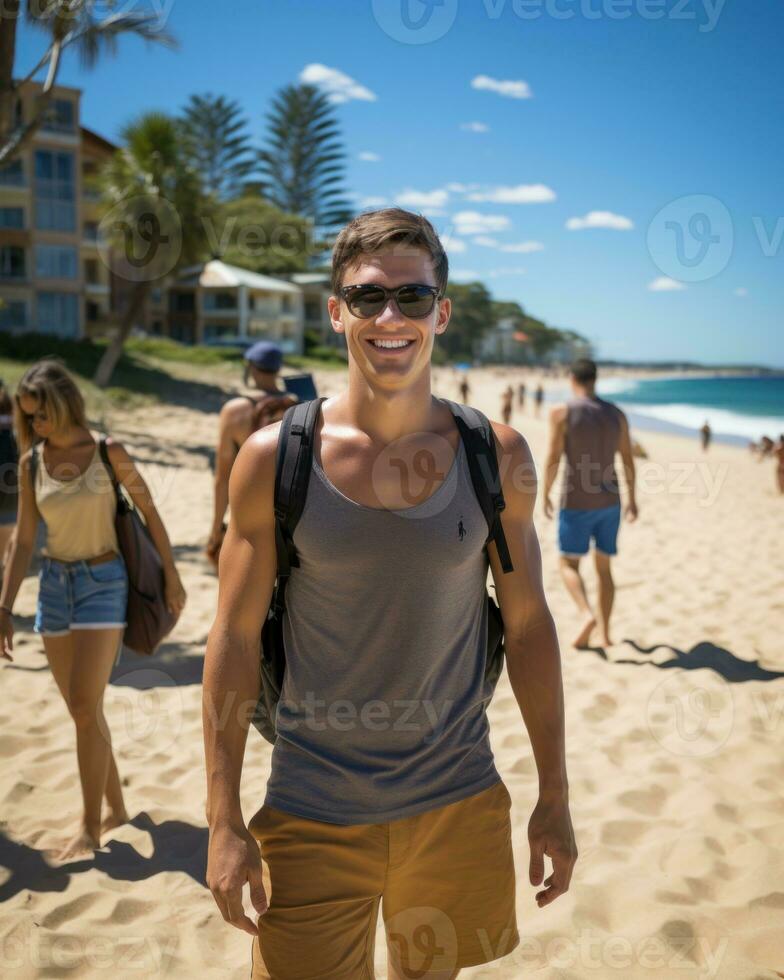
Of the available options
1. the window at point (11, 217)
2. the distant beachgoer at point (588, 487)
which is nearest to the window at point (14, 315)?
the window at point (11, 217)

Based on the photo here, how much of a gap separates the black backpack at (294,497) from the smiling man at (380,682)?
0.08ft

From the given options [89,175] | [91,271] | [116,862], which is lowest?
[116,862]

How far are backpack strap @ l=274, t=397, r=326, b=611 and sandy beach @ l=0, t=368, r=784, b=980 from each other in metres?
1.65

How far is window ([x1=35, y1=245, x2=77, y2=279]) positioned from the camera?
28734 millimetres

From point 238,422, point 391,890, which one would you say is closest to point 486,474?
point 391,890

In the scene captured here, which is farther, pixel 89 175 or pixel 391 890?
pixel 89 175

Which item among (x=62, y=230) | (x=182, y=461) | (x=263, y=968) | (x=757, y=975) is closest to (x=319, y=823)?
(x=263, y=968)

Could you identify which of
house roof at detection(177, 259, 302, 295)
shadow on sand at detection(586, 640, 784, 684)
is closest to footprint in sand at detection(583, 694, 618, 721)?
shadow on sand at detection(586, 640, 784, 684)

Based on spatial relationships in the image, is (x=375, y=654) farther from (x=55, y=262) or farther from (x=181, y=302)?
(x=181, y=302)

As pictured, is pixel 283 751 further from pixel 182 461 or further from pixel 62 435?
pixel 182 461

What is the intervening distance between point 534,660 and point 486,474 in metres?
0.45

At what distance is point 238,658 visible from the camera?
1.61m

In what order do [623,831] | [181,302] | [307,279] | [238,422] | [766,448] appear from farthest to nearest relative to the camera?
[307,279] < [181,302] < [766,448] < [238,422] < [623,831]

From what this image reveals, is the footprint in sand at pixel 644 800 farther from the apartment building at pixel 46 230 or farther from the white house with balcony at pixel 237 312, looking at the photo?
the white house with balcony at pixel 237 312
